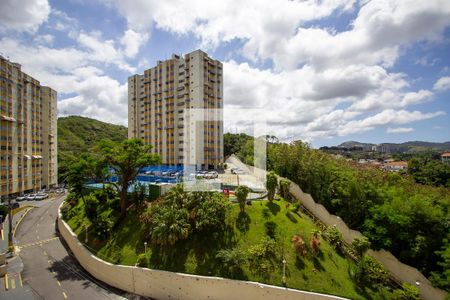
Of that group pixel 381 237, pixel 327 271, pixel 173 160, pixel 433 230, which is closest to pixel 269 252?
pixel 327 271

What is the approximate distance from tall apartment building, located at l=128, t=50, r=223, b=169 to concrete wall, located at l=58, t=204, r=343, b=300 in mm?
31133

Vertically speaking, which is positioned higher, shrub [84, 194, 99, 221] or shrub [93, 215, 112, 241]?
shrub [84, 194, 99, 221]

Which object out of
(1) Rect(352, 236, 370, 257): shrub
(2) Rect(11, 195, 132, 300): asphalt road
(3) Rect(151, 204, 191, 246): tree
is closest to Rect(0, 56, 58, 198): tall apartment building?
(2) Rect(11, 195, 132, 300): asphalt road

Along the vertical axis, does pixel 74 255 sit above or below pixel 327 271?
below

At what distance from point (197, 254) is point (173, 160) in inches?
1715

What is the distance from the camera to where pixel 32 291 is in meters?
17.5

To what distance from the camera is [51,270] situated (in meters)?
20.6

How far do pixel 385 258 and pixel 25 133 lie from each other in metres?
66.7

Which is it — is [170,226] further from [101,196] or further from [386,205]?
[386,205]

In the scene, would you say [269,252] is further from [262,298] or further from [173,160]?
[173,160]

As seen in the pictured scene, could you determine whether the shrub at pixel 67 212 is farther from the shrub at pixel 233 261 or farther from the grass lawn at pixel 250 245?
the shrub at pixel 233 261

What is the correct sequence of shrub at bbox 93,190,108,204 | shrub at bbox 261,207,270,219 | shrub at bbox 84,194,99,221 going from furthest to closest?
shrub at bbox 93,190,108,204, shrub at bbox 84,194,99,221, shrub at bbox 261,207,270,219

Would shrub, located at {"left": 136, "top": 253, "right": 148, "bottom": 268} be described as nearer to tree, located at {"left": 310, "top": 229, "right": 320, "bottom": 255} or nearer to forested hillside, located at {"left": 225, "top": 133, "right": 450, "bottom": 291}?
tree, located at {"left": 310, "top": 229, "right": 320, "bottom": 255}

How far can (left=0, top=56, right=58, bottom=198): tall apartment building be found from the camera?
146 ft
